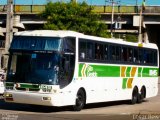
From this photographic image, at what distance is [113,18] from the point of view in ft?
233

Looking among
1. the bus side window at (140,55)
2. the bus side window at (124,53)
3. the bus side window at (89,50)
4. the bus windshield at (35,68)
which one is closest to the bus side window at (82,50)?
the bus side window at (89,50)

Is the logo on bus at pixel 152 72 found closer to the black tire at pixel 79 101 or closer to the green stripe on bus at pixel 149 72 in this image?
the green stripe on bus at pixel 149 72

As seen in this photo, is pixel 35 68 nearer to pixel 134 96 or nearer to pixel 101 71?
pixel 101 71

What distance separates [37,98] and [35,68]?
106 centimetres

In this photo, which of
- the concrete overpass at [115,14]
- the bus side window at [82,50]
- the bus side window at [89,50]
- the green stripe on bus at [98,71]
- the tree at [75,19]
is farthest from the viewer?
the concrete overpass at [115,14]

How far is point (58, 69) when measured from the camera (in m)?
19.4

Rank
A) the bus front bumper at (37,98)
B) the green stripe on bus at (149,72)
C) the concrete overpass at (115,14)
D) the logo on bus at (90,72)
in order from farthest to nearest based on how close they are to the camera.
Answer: the concrete overpass at (115,14) → the green stripe on bus at (149,72) → the logo on bus at (90,72) → the bus front bumper at (37,98)

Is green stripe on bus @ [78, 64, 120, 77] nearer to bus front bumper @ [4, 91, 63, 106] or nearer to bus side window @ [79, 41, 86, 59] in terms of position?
bus side window @ [79, 41, 86, 59]

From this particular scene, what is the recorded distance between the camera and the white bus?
63.4 feet

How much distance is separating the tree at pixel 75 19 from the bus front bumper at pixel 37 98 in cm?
3266

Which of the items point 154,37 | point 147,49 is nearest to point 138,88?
point 147,49

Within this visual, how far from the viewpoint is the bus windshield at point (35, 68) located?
1930 centimetres

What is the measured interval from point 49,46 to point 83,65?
1.79m

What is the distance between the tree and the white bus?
95.3ft
